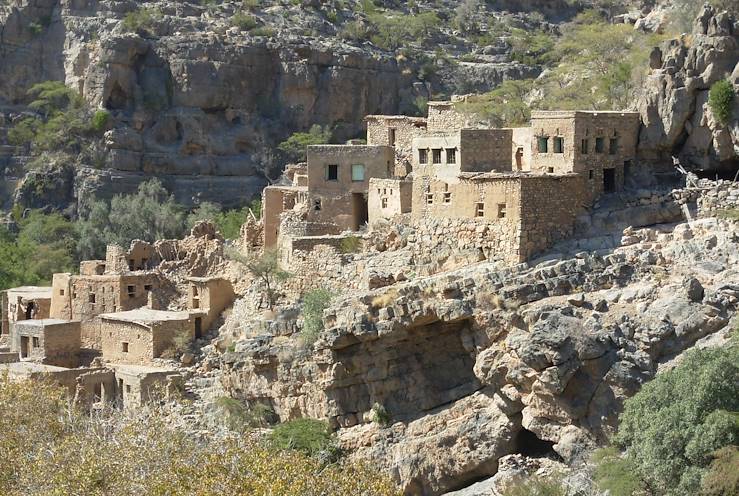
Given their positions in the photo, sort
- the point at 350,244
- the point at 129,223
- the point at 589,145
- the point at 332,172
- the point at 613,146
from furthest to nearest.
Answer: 1. the point at 129,223
2. the point at 332,172
3. the point at 350,244
4. the point at 613,146
5. the point at 589,145

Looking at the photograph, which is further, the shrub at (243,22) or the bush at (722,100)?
the shrub at (243,22)

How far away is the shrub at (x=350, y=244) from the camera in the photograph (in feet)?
153

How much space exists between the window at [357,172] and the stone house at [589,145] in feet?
23.6

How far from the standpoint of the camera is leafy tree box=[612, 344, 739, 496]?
1277 inches

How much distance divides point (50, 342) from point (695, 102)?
22877 mm

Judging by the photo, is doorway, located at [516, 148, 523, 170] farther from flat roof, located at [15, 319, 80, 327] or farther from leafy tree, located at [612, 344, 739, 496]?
flat roof, located at [15, 319, 80, 327]

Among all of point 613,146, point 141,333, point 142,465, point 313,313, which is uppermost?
point 613,146

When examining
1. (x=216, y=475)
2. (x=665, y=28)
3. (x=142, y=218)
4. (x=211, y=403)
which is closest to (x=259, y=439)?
(x=211, y=403)

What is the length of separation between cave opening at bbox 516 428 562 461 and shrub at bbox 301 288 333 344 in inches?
274

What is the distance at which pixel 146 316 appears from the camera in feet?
164

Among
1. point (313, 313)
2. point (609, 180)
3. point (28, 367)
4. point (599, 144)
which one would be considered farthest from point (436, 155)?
point (28, 367)

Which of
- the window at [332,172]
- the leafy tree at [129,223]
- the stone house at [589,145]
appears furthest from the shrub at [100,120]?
the stone house at [589,145]

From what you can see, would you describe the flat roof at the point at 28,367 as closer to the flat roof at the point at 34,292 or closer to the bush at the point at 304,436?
the flat roof at the point at 34,292

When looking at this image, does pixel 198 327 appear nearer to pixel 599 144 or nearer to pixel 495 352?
pixel 495 352
